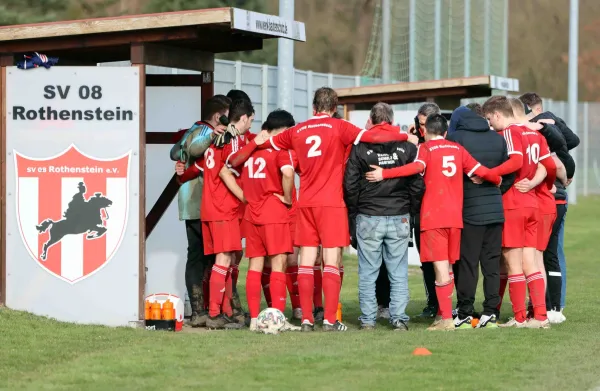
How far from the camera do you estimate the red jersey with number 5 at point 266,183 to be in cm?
1091

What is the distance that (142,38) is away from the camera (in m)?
11.2

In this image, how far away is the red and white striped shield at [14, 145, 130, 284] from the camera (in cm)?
1112

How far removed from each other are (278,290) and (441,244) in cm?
149

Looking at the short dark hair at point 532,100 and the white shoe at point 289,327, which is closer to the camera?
the white shoe at point 289,327

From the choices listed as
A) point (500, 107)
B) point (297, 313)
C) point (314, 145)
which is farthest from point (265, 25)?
point (297, 313)

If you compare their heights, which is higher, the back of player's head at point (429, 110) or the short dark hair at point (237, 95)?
the short dark hair at point (237, 95)

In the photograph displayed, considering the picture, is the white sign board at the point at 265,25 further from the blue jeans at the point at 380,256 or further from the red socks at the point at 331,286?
the red socks at the point at 331,286

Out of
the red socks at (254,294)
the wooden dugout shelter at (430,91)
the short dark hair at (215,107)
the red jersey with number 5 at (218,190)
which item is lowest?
the red socks at (254,294)

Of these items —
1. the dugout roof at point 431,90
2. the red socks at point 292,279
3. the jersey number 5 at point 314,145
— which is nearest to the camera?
the jersey number 5 at point 314,145

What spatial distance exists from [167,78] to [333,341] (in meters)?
3.71

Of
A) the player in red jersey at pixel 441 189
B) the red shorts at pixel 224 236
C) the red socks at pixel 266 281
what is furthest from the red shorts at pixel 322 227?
the red socks at pixel 266 281

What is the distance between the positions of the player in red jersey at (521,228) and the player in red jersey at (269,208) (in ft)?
6.47

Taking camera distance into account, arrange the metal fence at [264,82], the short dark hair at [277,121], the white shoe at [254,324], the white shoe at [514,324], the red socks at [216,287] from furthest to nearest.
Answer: the metal fence at [264,82]
the white shoe at [514,324]
the red socks at [216,287]
the short dark hair at [277,121]
the white shoe at [254,324]

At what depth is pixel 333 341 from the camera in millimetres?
10070
